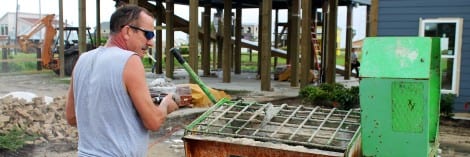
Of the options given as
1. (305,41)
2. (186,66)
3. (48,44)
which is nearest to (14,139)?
(186,66)

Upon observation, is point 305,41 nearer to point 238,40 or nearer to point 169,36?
point 169,36

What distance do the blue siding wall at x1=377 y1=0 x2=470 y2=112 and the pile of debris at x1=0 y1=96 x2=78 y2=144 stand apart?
5.56 m

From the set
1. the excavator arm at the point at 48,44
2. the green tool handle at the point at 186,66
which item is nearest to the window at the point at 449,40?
the green tool handle at the point at 186,66

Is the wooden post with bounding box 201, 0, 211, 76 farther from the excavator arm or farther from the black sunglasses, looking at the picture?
the black sunglasses

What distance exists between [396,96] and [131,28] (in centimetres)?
199

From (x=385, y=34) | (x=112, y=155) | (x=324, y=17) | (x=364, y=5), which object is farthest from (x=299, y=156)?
(x=364, y=5)

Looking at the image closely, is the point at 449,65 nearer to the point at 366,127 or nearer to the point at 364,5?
the point at 366,127

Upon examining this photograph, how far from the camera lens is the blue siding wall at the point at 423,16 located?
8.37 meters

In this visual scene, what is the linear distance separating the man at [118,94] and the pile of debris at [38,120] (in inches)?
185

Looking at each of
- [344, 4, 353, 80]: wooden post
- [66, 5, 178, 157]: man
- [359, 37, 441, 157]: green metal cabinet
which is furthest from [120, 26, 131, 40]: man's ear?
[344, 4, 353, 80]: wooden post

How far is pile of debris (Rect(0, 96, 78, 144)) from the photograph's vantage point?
22.5 ft

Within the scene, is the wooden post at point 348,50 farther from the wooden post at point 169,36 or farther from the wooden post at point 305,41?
the wooden post at point 169,36

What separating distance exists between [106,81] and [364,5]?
60.5 ft

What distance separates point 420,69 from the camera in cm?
334
